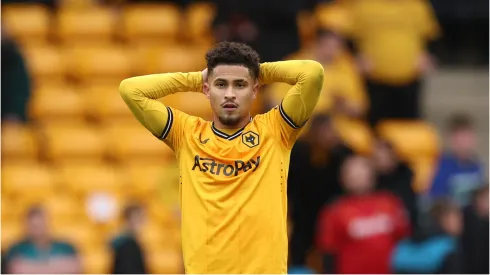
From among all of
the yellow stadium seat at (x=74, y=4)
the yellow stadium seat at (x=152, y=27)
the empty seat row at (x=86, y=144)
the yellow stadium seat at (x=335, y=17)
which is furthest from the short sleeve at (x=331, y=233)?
the yellow stadium seat at (x=74, y=4)

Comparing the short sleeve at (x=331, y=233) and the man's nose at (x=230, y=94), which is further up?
the man's nose at (x=230, y=94)

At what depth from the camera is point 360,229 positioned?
1040 cm

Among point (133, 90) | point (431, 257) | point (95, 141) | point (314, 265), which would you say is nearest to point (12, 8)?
point (95, 141)

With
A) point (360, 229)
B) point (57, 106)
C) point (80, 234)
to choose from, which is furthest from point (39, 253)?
point (57, 106)

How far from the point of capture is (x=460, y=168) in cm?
1183

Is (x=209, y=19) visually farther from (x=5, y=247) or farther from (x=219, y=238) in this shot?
(x=219, y=238)

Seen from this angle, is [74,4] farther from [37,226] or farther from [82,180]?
[37,226]

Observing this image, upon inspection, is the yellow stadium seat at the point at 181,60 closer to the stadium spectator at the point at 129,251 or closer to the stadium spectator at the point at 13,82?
the stadium spectator at the point at 13,82

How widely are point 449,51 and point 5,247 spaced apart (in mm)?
5658

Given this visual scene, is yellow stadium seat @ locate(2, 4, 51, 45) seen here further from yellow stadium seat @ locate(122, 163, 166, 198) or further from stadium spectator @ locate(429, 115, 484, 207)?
stadium spectator @ locate(429, 115, 484, 207)

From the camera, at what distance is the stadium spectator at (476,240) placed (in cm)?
1007

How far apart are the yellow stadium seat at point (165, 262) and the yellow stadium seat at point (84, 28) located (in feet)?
9.45

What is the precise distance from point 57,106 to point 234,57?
6.75 metres

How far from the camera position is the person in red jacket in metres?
10.4
